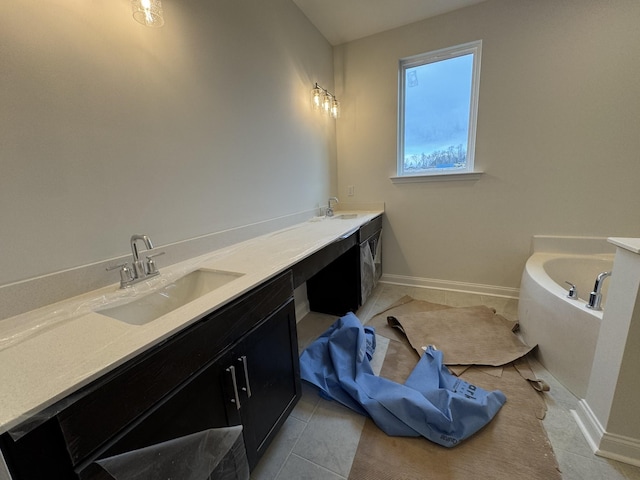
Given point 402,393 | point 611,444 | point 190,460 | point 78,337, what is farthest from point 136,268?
point 611,444

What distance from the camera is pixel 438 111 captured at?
8.42 ft

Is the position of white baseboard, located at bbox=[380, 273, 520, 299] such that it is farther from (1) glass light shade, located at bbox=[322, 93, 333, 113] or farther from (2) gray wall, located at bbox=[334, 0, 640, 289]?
(1) glass light shade, located at bbox=[322, 93, 333, 113]

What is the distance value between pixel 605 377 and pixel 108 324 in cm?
189

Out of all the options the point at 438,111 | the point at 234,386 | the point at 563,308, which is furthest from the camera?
the point at 438,111

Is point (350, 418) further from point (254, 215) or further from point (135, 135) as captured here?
point (135, 135)

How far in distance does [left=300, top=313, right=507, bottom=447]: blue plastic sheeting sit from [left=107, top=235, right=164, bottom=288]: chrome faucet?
40.4 inches

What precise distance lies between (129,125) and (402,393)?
1753mm

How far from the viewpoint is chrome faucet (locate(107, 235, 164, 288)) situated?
1021 millimetres

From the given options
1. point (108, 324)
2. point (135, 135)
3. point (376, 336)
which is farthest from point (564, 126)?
point (108, 324)

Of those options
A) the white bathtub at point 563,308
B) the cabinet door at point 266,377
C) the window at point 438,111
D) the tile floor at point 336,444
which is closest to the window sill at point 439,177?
the window at point 438,111

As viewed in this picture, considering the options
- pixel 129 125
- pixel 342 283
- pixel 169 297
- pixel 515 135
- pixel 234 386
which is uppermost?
pixel 515 135

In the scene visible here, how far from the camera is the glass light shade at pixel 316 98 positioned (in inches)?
95.5

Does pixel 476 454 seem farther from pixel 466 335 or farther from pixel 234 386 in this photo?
pixel 234 386

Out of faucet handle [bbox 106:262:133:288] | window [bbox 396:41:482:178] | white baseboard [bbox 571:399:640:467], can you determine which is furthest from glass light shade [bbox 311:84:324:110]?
white baseboard [bbox 571:399:640:467]
